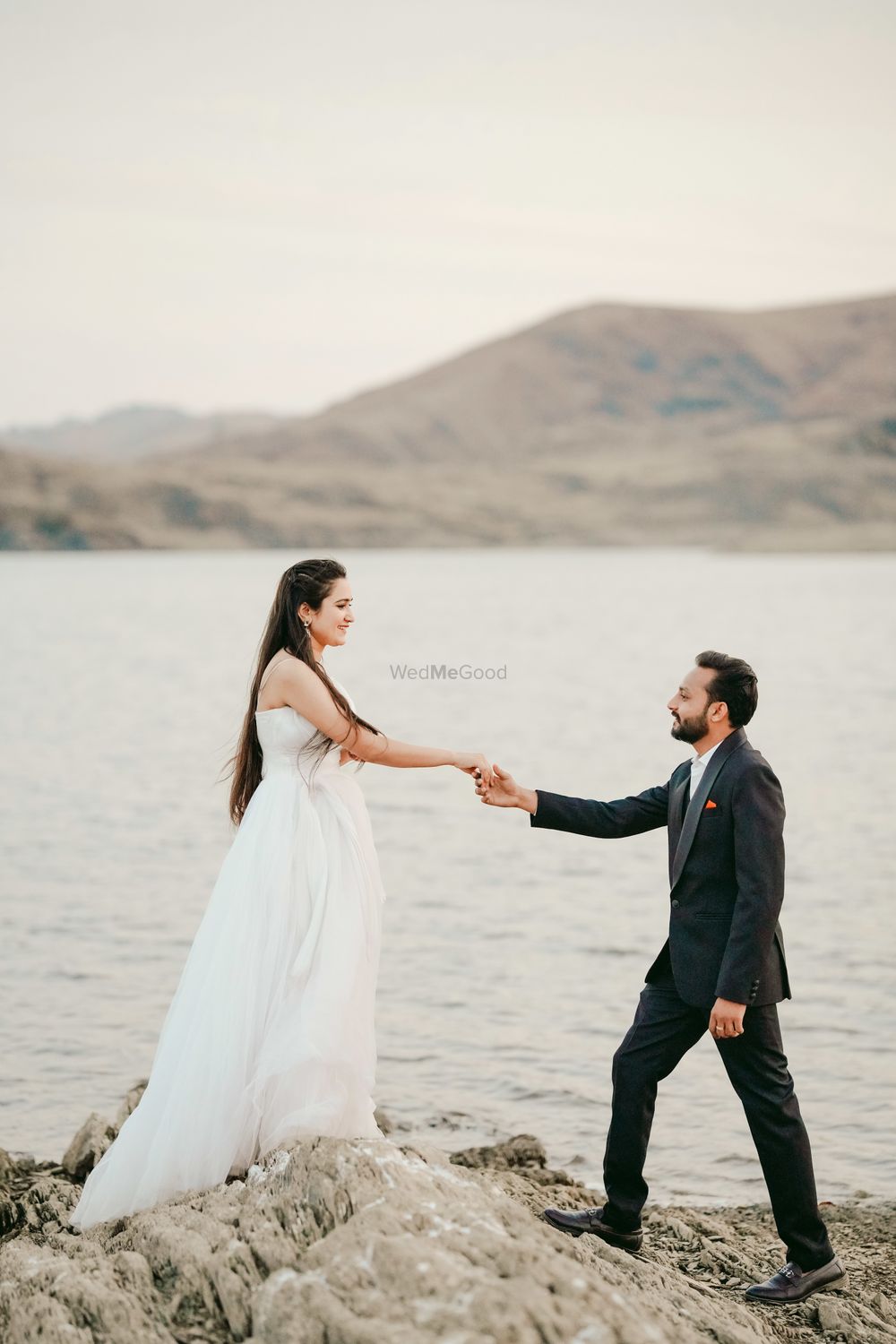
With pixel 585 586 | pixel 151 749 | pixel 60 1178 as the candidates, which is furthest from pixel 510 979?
pixel 585 586

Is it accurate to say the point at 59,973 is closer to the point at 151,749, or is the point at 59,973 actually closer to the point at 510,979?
the point at 510,979

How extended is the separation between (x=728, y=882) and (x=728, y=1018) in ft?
1.72

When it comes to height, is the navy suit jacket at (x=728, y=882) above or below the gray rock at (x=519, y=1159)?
above

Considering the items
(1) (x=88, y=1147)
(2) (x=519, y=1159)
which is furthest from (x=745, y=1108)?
(1) (x=88, y=1147)

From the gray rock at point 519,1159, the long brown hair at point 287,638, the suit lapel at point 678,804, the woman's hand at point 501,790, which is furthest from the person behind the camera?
the gray rock at point 519,1159

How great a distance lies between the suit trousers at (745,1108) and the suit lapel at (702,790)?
0.53 metres

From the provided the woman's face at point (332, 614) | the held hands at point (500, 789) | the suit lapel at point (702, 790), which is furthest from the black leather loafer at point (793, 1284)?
the woman's face at point (332, 614)

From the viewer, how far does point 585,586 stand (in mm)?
96312

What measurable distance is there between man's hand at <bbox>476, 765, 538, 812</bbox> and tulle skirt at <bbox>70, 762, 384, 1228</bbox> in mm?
895

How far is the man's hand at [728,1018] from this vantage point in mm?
5086

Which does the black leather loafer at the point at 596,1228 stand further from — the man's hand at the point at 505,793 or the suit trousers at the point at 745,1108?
the man's hand at the point at 505,793

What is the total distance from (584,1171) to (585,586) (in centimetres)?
8896

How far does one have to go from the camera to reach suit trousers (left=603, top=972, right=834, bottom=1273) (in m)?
5.16

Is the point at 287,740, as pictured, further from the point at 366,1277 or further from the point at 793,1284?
Result: the point at 793,1284
